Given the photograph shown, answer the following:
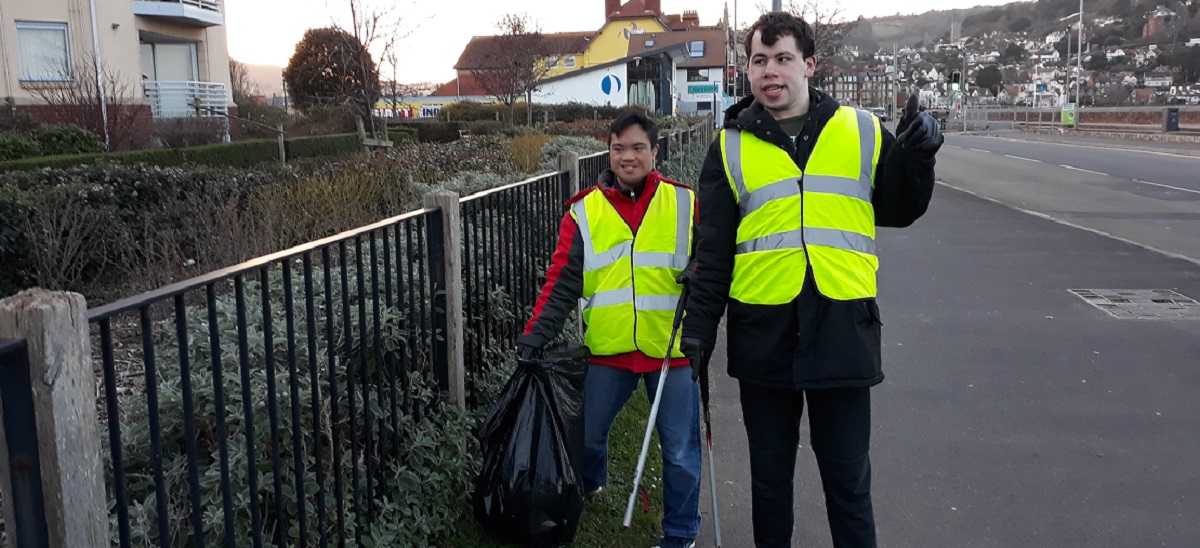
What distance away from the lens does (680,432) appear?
13.7ft

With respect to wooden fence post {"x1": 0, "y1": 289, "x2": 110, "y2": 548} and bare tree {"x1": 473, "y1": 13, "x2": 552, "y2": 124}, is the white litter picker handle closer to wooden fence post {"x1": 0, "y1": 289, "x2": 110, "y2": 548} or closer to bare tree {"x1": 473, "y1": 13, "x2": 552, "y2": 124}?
wooden fence post {"x1": 0, "y1": 289, "x2": 110, "y2": 548}

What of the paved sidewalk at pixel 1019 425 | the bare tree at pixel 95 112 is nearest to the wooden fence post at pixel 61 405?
the paved sidewalk at pixel 1019 425

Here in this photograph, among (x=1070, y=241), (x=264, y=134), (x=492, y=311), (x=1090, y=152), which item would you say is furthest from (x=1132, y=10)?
(x=492, y=311)

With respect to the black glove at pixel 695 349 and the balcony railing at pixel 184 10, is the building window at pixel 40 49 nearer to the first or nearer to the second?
the balcony railing at pixel 184 10

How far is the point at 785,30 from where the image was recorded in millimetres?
3355

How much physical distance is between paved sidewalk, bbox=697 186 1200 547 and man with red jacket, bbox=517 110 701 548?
0.53 m

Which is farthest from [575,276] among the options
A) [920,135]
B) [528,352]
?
[920,135]

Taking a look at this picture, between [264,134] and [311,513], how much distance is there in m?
37.4

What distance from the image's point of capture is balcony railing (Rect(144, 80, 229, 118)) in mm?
34938

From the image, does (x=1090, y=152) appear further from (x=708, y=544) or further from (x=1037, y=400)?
(x=708, y=544)

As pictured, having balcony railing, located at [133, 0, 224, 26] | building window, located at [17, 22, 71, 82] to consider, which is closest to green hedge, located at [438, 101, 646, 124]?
balcony railing, located at [133, 0, 224, 26]

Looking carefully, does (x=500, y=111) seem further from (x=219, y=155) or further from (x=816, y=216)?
(x=816, y=216)

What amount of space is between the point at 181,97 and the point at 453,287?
115 feet

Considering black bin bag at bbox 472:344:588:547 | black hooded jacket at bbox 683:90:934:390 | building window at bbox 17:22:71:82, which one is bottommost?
black bin bag at bbox 472:344:588:547
